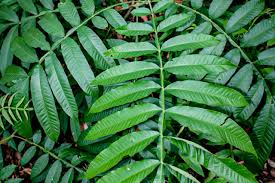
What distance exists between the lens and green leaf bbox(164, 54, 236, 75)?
1.29 meters

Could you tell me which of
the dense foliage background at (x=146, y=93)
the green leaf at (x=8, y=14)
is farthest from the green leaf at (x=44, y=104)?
the green leaf at (x=8, y=14)

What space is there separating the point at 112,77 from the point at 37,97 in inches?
16.6

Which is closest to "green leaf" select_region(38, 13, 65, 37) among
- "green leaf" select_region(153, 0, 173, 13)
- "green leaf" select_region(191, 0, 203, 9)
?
"green leaf" select_region(153, 0, 173, 13)

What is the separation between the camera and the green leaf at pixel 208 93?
3.88 feet

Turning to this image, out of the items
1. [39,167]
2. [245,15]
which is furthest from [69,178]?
[245,15]

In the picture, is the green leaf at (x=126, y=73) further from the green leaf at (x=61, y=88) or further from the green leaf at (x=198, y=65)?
the green leaf at (x=61, y=88)

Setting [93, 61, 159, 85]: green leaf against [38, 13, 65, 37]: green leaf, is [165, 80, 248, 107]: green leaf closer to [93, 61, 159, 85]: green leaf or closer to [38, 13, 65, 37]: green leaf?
[93, 61, 159, 85]: green leaf

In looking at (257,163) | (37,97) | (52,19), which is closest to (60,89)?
(37,97)

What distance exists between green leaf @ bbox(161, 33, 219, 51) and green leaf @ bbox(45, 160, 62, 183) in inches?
38.6

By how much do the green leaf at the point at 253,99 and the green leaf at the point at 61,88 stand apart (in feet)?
2.66

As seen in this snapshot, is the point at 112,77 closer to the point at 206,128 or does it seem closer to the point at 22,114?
the point at 206,128

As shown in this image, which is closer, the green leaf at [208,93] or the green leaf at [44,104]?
the green leaf at [208,93]

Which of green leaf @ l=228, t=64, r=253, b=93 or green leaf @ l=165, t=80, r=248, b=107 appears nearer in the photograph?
green leaf @ l=165, t=80, r=248, b=107

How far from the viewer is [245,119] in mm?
1564
